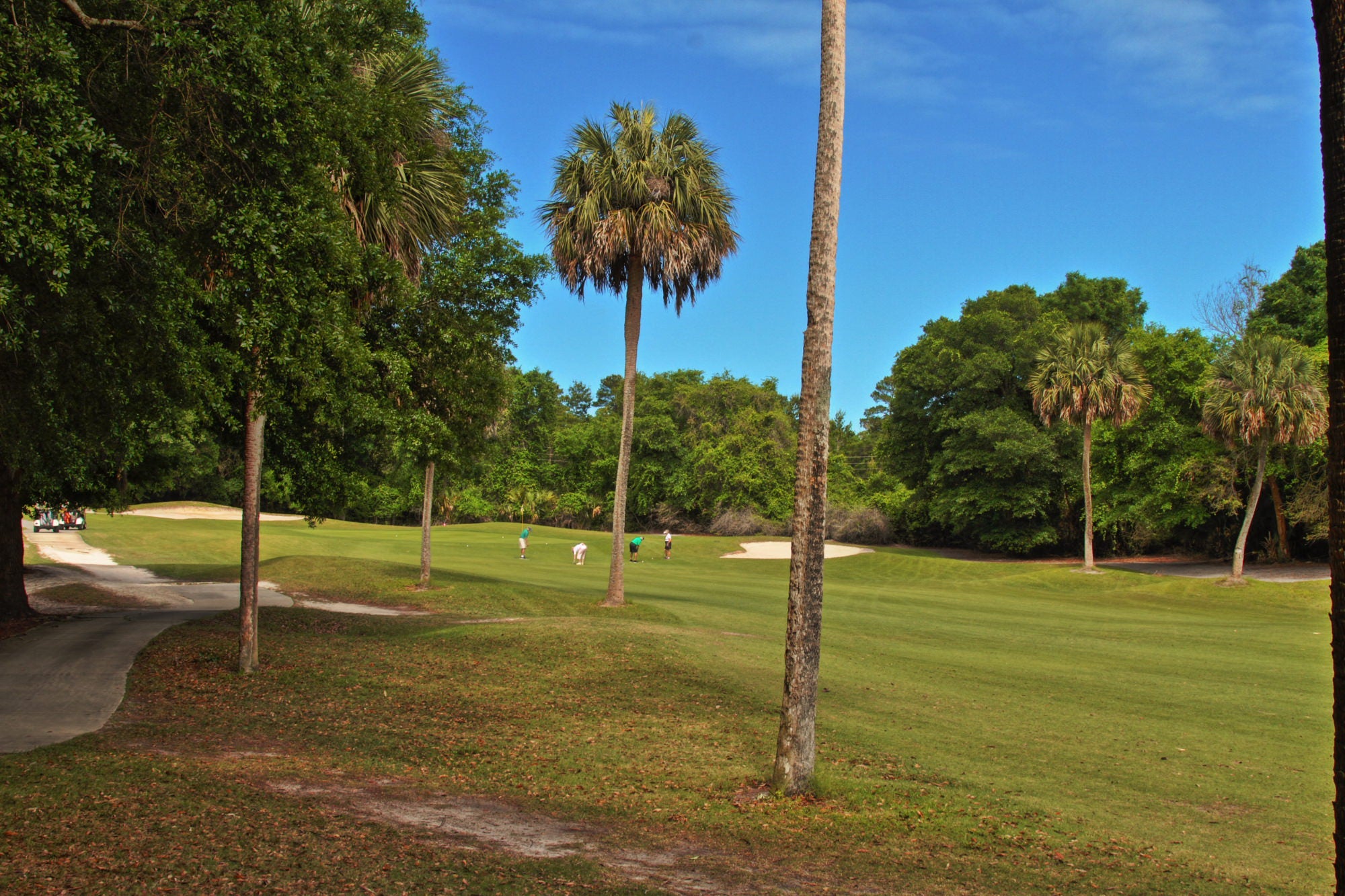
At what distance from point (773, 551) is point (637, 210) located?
102 ft

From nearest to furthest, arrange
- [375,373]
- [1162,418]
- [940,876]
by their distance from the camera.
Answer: [940,876] < [375,373] < [1162,418]

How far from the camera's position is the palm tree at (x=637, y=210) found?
22.5m

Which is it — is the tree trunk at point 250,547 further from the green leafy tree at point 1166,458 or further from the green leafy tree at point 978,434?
the green leafy tree at point 978,434

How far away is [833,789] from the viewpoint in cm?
889

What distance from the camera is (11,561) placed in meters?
19.3

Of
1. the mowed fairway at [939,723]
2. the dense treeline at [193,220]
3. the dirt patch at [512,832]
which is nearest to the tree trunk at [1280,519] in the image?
the mowed fairway at [939,723]

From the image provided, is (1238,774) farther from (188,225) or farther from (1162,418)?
(1162,418)

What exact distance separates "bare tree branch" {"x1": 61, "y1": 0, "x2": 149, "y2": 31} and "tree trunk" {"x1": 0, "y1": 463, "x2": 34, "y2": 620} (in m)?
13.7

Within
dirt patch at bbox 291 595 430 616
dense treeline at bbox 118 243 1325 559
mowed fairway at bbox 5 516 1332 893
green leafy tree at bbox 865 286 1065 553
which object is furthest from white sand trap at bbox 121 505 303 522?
green leafy tree at bbox 865 286 1065 553

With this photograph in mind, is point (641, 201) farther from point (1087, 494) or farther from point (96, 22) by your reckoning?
point (1087, 494)

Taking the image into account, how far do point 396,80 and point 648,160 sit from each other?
863 cm

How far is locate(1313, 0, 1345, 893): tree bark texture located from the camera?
4797mm

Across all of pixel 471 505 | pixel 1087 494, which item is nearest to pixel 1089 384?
pixel 1087 494

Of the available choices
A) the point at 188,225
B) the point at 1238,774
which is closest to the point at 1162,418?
the point at 1238,774
